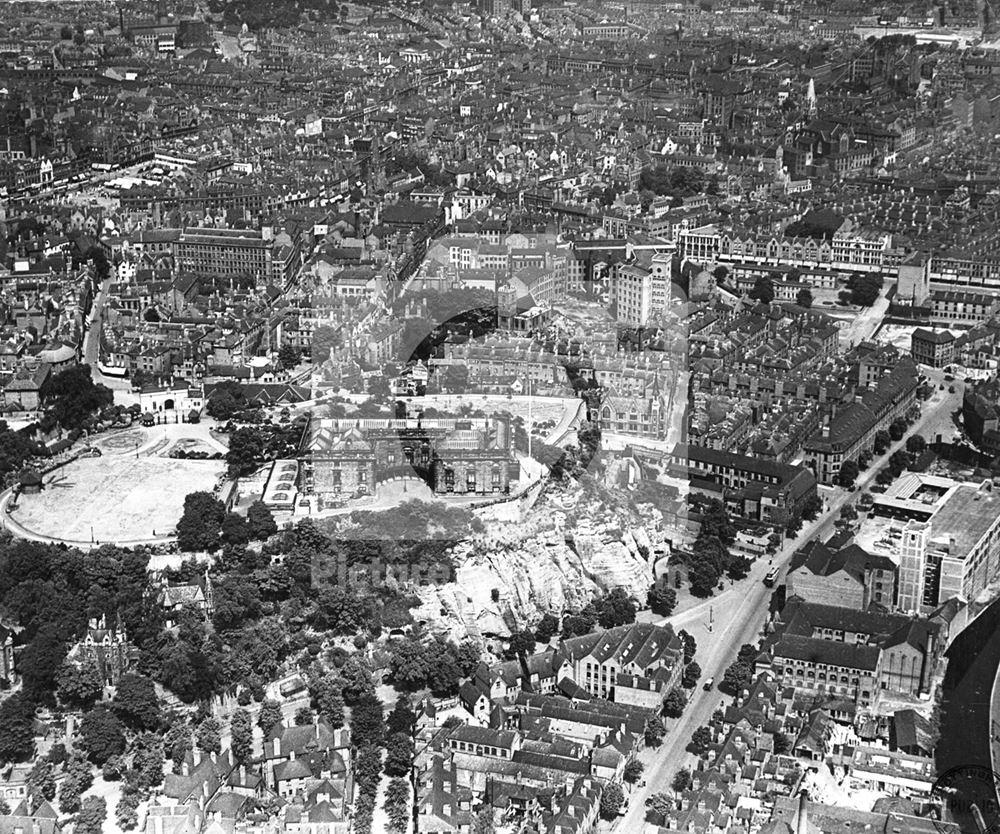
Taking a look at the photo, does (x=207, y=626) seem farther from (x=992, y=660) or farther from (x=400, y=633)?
(x=992, y=660)

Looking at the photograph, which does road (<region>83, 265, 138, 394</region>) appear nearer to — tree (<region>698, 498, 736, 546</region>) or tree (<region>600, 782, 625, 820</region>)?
tree (<region>698, 498, 736, 546</region>)

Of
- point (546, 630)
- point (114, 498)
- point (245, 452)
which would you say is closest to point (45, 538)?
point (114, 498)

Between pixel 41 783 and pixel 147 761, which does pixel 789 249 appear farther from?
pixel 41 783

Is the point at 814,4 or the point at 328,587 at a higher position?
the point at 814,4

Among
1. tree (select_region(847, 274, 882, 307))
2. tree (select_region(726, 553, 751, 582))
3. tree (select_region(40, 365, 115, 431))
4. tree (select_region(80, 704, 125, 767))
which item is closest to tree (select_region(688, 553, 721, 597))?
tree (select_region(726, 553, 751, 582))

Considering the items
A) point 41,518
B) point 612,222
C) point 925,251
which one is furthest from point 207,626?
point 925,251

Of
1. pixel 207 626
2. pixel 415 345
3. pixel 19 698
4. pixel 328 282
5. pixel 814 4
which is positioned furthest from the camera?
pixel 814 4

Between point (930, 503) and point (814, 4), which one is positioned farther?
point (814, 4)
